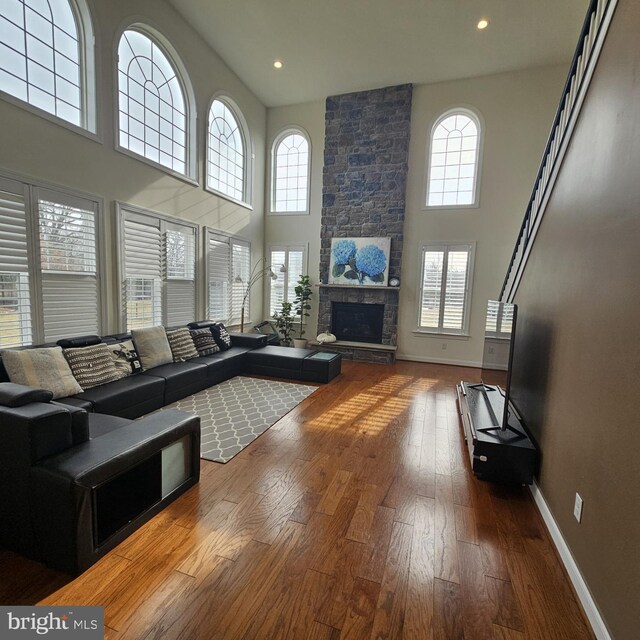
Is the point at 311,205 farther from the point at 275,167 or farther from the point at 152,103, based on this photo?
the point at 152,103

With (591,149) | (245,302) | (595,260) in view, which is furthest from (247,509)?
(245,302)

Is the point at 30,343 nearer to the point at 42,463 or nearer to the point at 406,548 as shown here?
the point at 42,463

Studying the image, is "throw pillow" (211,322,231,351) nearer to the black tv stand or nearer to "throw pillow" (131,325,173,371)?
"throw pillow" (131,325,173,371)

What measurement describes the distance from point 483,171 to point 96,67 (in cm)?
598

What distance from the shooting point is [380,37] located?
16.4ft

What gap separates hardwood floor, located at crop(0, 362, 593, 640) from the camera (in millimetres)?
1414

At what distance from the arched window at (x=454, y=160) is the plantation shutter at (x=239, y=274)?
3.79 metres

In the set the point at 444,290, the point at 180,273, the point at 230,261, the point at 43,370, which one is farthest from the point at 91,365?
the point at 444,290

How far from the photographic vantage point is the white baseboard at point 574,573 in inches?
54.3

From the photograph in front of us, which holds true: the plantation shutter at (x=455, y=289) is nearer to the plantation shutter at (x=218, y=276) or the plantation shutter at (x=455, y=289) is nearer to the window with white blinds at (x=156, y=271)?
the plantation shutter at (x=218, y=276)

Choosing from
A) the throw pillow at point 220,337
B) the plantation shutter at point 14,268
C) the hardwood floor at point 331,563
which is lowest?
Result: the hardwood floor at point 331,563

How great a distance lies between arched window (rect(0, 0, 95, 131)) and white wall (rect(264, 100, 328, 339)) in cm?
402

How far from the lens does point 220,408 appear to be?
3758mm

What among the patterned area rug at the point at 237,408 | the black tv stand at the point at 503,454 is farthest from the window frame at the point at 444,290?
the black tv stand at the point at 503,454
